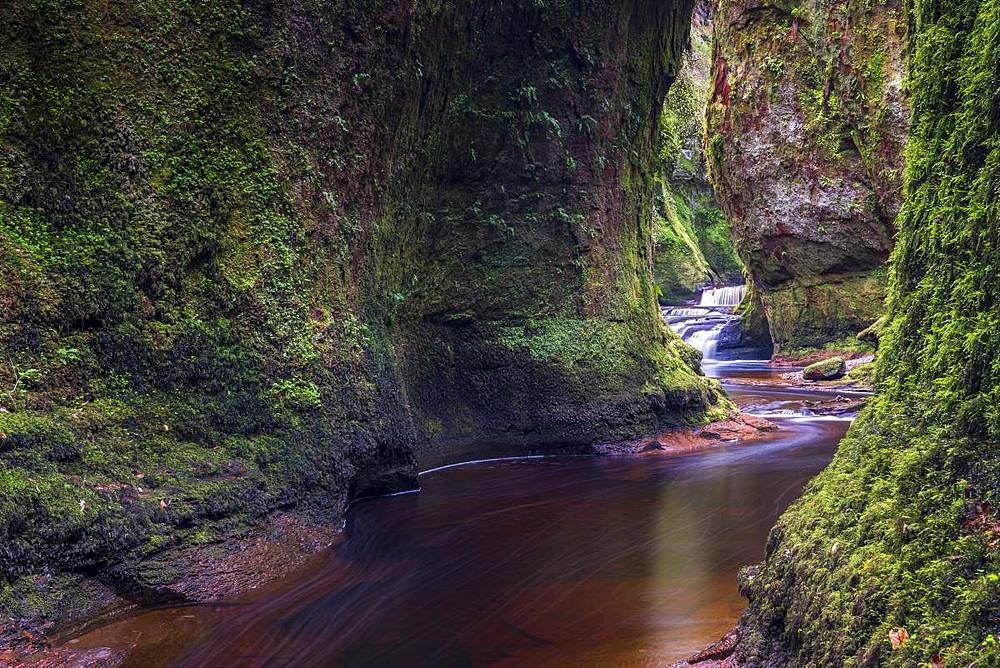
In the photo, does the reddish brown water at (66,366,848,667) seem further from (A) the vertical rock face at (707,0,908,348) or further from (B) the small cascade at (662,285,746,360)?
(B) the small cascade at (662,285,746,360)

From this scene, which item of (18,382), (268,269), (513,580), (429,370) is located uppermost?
(268,269)

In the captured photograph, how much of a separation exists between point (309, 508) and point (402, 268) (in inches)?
136

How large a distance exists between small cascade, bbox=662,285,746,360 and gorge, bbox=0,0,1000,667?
507 inches

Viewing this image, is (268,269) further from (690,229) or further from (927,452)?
(690,229)

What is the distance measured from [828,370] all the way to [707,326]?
780cm

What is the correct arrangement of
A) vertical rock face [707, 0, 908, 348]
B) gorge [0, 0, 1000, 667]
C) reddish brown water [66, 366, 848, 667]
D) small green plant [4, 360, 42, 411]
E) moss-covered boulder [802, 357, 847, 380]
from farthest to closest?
vertical rock face [707, 0, 908, 348] → moss-covered boulder [802, 357, 847, 380] → small green plant [4, 360, 42, 411] → reddish brown water [66, 366, 848, 667] → gorge [0, 0, 1000, 667]

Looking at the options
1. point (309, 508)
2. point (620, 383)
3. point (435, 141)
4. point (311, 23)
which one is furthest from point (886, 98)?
point (309, 508)

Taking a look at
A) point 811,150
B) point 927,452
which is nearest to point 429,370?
point 927,452

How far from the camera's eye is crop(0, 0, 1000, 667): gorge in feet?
10.4

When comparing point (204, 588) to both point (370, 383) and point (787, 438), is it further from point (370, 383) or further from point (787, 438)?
point (787, 438)

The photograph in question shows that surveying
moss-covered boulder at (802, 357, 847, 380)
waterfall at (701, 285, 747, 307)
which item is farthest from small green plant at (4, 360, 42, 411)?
waterfall at (701, 285, 747, 307)

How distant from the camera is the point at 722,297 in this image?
106 feet

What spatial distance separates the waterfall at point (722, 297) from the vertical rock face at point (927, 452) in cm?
2864

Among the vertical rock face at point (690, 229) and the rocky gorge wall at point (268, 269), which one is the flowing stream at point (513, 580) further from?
the vertical rock face at point (690, 229)
